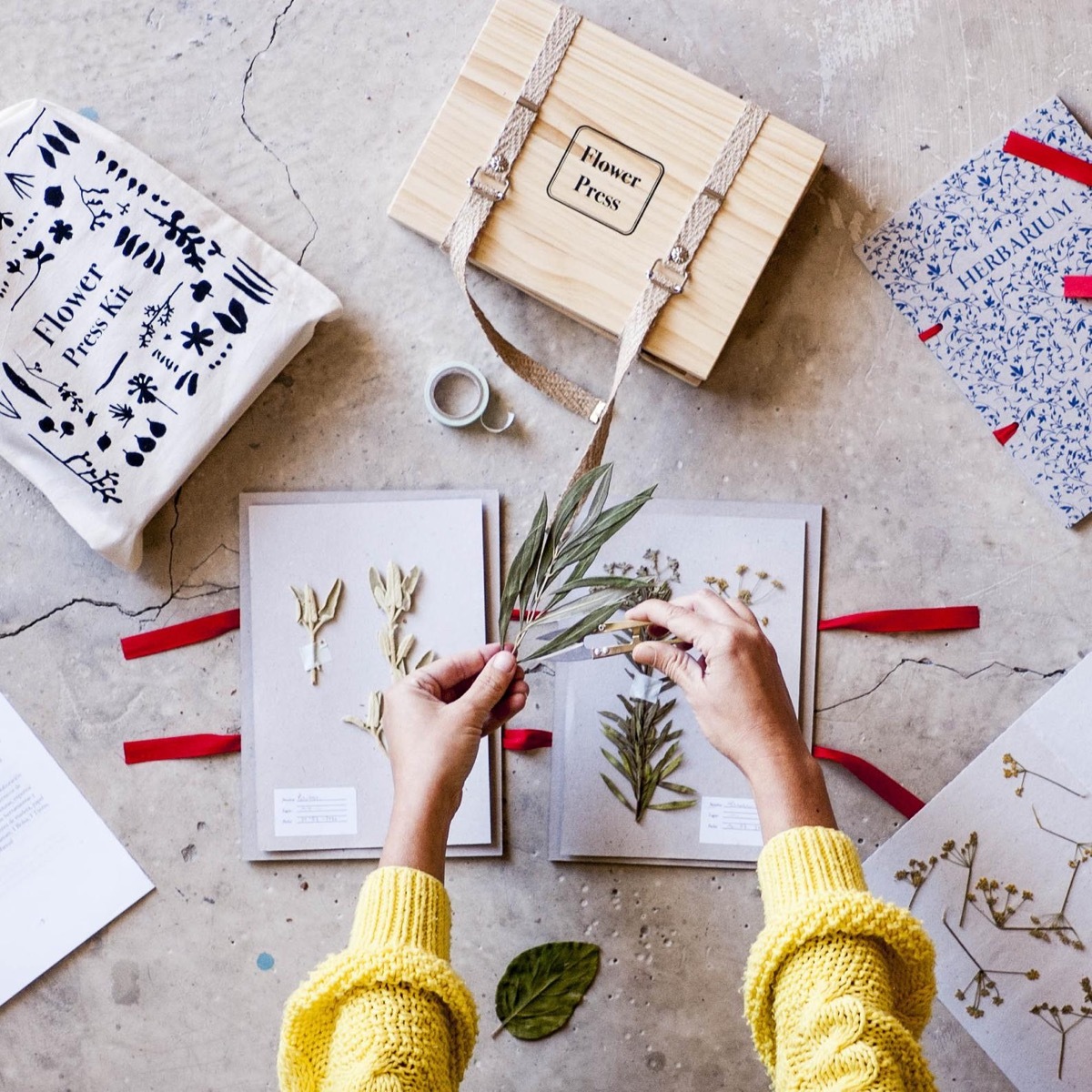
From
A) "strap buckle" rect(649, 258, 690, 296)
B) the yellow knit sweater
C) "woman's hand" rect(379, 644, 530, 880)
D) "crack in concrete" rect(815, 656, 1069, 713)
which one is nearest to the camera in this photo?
the yellow knit sweater

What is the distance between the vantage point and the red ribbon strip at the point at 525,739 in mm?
1212

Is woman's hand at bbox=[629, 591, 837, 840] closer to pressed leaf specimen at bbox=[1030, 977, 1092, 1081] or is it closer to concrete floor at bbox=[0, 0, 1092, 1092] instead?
concrete floor at bbox=[0, 0, 1092, 1092]

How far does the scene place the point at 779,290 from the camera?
1.24 metres

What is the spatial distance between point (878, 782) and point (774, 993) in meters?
0.40

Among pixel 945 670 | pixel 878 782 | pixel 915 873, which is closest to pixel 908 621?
pixel 945 670

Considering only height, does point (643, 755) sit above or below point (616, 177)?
below

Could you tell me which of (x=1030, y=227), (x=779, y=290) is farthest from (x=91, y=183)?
(x=1030, y=227)

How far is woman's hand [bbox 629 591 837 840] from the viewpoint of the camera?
958 mm

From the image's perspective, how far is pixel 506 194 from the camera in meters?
1.16

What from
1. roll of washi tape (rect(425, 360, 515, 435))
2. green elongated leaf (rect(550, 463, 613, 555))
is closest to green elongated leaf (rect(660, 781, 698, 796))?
green elongated leaf (rect(550, 463, 613, 555))

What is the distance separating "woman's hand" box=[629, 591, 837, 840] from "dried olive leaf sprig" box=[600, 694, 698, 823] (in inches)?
7.7

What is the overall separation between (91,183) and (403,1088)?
103 centimetres

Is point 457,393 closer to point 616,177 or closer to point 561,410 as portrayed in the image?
point 561,410

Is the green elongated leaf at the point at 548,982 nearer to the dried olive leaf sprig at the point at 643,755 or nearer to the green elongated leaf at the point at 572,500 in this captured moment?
the dried olive leaf sprig at the point at 643,755
